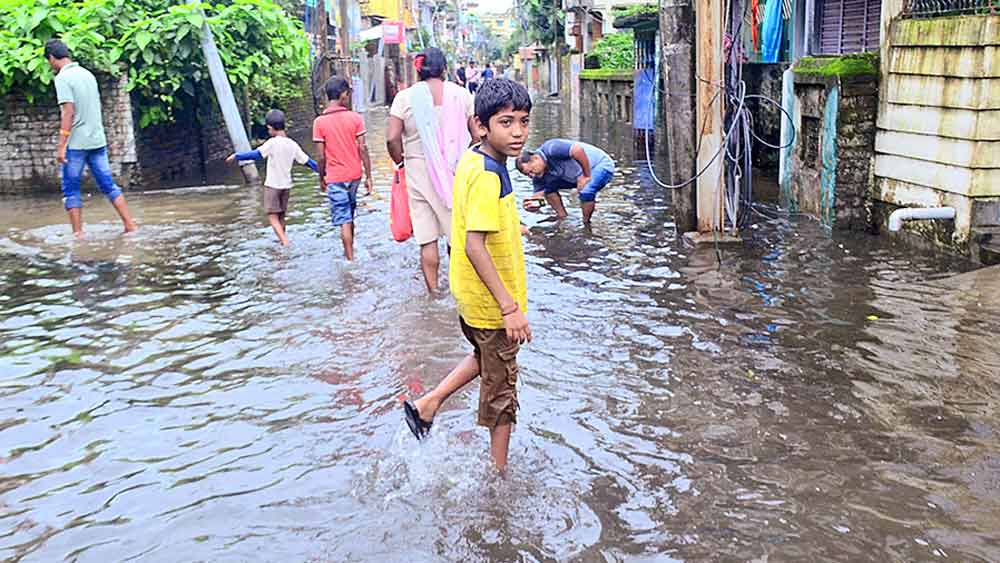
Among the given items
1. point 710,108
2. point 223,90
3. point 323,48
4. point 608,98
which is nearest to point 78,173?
point 223,90

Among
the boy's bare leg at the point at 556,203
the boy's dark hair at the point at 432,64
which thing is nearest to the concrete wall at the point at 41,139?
the boy's bare leg at the point at 556,203

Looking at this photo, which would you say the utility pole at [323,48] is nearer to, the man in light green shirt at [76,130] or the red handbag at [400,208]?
the man in light green shirt at [76,130]

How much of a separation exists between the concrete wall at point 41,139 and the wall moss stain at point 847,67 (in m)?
9.17

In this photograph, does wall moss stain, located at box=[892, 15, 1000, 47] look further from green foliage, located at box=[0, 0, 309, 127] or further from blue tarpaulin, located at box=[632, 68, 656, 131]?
green foliage, located at box=[0, 0, 309, 127]

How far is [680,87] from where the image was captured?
28.5ft

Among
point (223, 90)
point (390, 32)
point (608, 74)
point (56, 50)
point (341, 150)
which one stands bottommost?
point (341, 150)

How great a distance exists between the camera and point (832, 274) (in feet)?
24.8

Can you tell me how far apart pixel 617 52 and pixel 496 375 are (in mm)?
28674

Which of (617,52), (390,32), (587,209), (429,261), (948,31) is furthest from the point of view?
(390,32)

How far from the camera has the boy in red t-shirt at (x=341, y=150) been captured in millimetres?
8289

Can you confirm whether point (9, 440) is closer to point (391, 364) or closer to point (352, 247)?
point (391, 364)

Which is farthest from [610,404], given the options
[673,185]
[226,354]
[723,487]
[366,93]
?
[366,93]

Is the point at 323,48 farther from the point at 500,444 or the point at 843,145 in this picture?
the point at 500,444

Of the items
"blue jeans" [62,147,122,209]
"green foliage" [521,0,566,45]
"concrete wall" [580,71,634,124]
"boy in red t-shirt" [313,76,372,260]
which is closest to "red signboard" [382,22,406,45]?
"green foliage" [521,0,566,45]
